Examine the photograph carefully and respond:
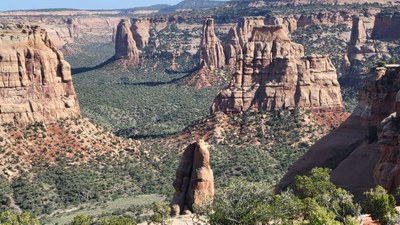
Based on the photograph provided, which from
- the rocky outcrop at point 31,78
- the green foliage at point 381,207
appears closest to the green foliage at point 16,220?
the green foliage at point 381,207

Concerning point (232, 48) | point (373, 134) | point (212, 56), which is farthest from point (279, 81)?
point (212, 56)

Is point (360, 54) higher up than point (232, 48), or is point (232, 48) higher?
point (360, 54)

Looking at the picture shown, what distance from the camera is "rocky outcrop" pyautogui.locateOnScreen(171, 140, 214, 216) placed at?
4850cm

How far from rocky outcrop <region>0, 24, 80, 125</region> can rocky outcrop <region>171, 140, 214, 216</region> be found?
114 ft

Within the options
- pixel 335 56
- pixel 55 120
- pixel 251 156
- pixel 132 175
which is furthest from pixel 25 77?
pixel 335 56

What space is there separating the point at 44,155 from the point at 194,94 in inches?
3226

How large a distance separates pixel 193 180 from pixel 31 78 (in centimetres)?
3779

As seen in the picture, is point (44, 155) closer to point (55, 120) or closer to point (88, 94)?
point (55, 120)

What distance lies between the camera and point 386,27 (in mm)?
148625

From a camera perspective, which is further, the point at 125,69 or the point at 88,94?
the point at 125,69

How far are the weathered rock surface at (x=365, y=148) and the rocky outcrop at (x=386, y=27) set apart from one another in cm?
9583

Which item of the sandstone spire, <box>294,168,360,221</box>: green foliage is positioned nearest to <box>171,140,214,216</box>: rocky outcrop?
<box>294,168,360,221</box>: green foliage

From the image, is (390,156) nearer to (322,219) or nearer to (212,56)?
(322,219)

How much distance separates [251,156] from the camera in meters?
88.4
